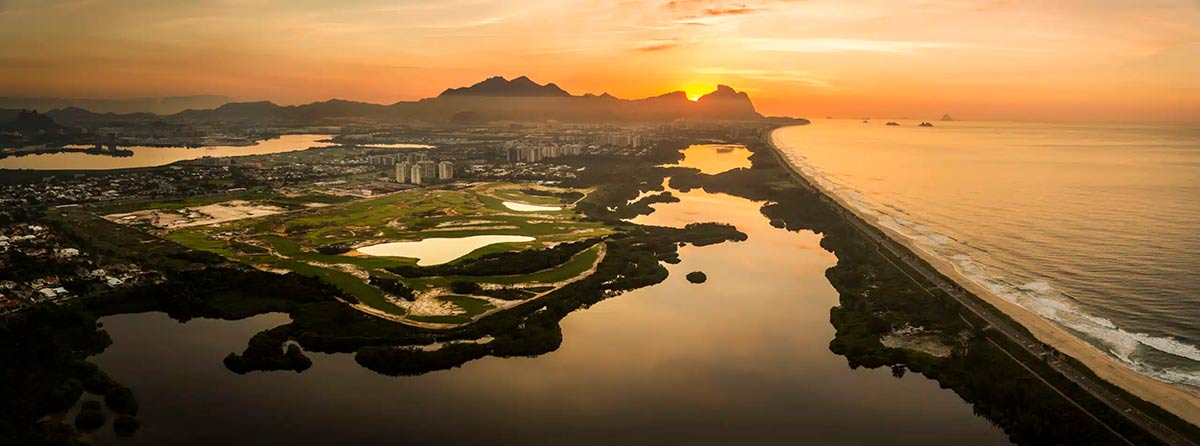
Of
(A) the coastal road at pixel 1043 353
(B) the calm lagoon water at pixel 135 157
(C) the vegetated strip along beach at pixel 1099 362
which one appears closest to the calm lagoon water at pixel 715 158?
(A) the coastal road at pixel 1043 353

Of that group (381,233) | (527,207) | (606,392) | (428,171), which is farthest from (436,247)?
(428,171)

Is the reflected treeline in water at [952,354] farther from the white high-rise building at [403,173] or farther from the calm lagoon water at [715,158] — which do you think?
the calm lagoon water at [715,158]

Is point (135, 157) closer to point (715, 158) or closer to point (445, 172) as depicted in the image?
point (445, 172)

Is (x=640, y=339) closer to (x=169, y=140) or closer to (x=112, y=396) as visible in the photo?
(x=112, y=396)

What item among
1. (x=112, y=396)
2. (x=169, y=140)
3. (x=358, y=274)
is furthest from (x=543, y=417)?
(x=169, y=140)

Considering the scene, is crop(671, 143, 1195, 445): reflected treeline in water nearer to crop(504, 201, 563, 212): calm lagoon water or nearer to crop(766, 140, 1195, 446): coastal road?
crop(766, 140, 1195, 446): coastal road
